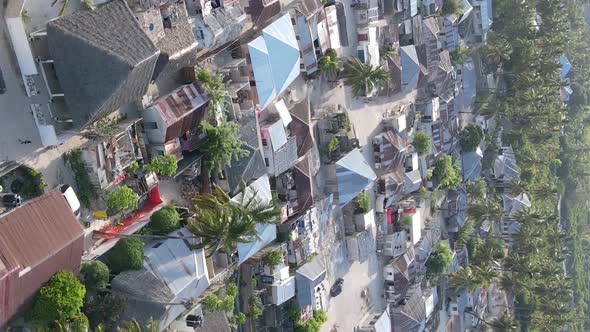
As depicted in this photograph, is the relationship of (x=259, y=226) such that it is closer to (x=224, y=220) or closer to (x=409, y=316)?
(x=224, y=220)

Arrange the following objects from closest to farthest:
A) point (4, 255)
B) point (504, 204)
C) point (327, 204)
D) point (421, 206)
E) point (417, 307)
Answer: point (4, 255) → point (327, 204) → point (417, 307) → point (421, 206) → point (504, 204)

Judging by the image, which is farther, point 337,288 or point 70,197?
point 337,288

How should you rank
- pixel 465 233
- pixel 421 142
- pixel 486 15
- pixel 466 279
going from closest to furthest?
pixel 421 142
pixel 466 279
pixel 465 233
pixel 486 15

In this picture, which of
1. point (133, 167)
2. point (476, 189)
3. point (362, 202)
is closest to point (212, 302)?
point (133, 167)

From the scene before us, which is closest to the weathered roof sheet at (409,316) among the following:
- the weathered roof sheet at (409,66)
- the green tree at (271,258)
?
the green tree at (271,258)

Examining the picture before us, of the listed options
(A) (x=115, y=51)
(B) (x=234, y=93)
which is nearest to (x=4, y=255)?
(A) (x=115, y=51)

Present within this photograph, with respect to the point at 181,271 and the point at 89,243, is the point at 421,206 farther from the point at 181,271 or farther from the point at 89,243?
the point at 89,243
